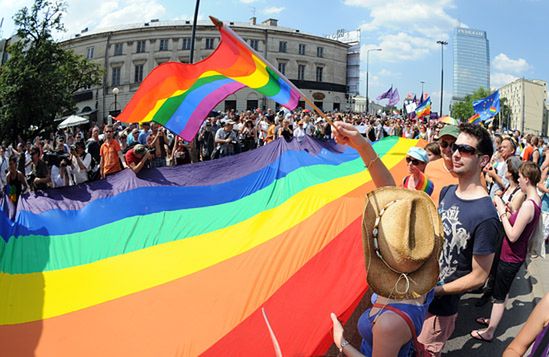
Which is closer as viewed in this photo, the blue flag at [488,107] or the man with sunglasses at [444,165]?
the man with sunglasses at [444,165]

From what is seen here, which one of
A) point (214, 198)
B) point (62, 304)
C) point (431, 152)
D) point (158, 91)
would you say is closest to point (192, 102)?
point (158, 91)

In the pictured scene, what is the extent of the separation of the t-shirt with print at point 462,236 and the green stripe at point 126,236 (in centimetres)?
246

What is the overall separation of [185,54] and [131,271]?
189 ft

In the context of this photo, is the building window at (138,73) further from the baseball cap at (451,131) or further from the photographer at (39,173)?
the baseball cap at (451,131)

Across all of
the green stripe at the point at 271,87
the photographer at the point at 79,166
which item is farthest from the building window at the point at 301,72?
the green stripe at the point at 271,87

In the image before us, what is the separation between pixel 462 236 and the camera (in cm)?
247

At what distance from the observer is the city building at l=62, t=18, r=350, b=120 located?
189 ft

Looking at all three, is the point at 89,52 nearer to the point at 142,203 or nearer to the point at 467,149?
the point at 142,203

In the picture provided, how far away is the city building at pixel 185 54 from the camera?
57.5 meters

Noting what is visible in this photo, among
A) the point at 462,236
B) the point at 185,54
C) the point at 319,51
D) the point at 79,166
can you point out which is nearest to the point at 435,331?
the point at 462,236

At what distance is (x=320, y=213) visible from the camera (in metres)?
4.09

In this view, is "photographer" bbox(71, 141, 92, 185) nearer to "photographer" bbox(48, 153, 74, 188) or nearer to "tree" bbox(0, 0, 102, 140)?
"photographer" bbox(48, 153, 74, 188)

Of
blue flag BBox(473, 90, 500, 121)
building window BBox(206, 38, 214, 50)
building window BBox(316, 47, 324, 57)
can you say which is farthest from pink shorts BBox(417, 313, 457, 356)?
building window BBox(316, 47, 324, 57)

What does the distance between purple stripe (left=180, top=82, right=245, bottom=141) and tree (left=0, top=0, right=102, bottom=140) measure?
3392 cm
